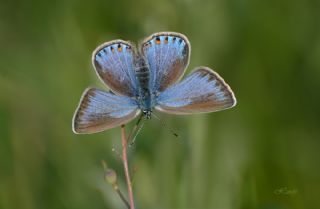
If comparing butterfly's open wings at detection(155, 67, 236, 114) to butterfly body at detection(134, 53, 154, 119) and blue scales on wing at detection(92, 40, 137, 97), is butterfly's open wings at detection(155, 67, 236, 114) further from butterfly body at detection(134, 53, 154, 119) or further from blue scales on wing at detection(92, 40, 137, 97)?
blue scales on wing at detection(92, 40, 137, 97)

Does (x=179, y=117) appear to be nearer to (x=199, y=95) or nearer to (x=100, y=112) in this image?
(x=199, y=95)

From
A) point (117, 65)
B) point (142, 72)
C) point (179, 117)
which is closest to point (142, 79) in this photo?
point (142, 72)

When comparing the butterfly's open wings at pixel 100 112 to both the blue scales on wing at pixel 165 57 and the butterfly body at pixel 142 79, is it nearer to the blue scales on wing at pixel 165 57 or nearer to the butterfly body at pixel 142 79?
the butterfly body at pixel 142 79

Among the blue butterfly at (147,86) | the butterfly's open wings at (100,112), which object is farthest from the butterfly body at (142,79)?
the butterfly's open wings at (100,112)
